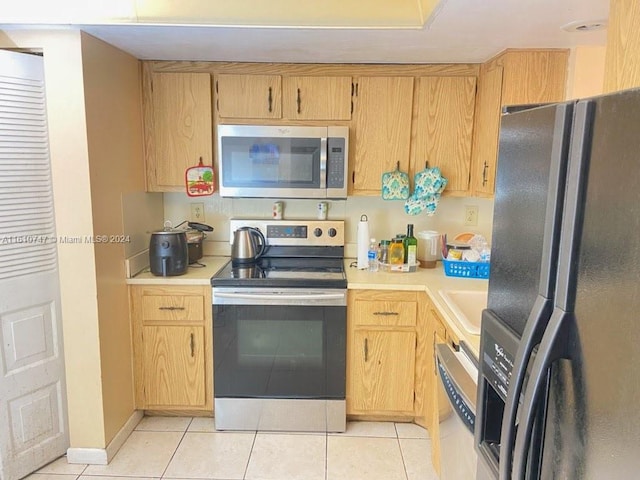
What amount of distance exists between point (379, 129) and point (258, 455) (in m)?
1.83

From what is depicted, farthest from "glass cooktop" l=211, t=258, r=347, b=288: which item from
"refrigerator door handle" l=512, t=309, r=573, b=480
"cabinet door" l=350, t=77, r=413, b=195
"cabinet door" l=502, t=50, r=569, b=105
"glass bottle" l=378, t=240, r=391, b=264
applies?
"refrigerator door handle" l=512, t=309, r=573, b=480

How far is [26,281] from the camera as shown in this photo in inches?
77.4

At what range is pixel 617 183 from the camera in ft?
1.84

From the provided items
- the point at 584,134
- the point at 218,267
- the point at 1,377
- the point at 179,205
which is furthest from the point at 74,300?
the point at 584,134

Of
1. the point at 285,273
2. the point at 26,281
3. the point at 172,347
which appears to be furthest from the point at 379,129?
the point at 26,281

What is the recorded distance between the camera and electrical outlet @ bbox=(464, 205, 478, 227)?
282 cm

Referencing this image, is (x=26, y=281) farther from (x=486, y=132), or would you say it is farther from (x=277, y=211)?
(x=486, y=132)

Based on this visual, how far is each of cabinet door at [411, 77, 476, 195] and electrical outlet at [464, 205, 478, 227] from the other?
25cm

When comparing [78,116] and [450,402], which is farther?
[78,116]

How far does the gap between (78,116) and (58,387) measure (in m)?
1.25

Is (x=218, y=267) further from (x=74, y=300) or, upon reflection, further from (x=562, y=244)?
(x=562, y=244)

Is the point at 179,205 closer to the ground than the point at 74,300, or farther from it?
farther from it

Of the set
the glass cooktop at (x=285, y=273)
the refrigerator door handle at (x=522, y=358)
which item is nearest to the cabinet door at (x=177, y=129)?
the glass cooktop at (x=285, y=273)

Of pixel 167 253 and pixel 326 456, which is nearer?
pixel 326 456
